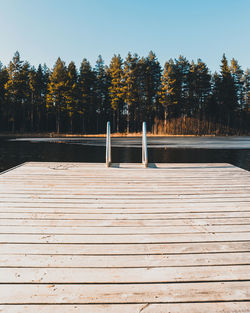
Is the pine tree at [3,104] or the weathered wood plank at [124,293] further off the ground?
the pine tree at [3,104]

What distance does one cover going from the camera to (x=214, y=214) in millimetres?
2389

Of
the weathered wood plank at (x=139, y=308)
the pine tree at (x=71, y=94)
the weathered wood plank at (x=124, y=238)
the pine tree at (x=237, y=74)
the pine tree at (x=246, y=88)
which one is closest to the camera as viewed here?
the weathered wood plank at (x=139, y=308)

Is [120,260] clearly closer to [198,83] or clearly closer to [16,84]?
[16,84]

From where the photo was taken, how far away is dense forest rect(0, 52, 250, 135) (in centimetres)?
3469

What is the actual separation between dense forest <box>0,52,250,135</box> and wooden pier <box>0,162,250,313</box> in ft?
96.8

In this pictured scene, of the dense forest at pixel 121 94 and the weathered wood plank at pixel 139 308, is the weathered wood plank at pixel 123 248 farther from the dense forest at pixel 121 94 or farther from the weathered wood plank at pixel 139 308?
the dense forest at pixel 121 94

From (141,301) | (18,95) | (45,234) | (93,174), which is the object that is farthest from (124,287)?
(18,95)

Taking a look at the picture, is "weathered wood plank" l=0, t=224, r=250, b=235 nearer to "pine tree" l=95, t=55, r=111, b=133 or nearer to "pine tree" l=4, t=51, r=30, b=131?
"pine tree" l=4, t=51, r=30, b=131

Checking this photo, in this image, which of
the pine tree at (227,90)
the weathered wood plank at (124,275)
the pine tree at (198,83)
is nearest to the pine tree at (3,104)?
the pine tree at (198,83)

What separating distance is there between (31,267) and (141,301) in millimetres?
730

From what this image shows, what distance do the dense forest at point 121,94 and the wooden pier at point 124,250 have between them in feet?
96.8

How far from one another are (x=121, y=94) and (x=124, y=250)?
1354 inches

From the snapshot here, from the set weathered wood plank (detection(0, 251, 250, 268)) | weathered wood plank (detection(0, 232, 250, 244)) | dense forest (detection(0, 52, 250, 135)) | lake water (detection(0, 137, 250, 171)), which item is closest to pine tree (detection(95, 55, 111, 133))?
dense forest (detection(0, 52, 250, 135))

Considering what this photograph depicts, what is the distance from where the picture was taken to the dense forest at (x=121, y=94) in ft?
114
